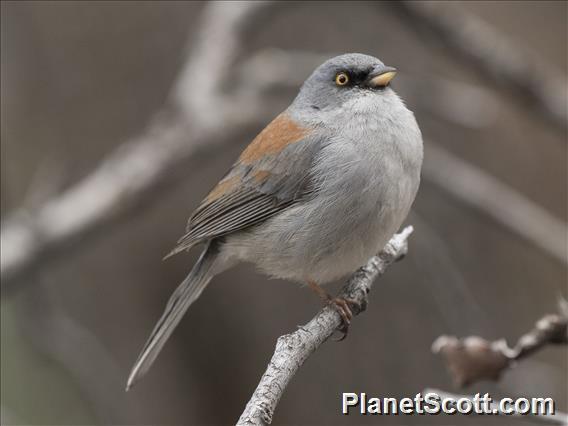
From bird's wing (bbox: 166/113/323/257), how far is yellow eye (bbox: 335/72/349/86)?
0.31 metres

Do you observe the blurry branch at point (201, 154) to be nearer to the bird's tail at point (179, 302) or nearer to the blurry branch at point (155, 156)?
the blurry branch at point (155, 156)

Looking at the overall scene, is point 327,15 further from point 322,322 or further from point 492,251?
point 322,322

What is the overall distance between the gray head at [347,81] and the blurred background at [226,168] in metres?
1.67

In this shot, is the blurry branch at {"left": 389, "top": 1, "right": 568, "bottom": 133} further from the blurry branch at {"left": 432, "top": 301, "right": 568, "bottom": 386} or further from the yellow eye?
the blurry branch at {"left": 432, "top": 301, "right": 568, "bottom": 386}

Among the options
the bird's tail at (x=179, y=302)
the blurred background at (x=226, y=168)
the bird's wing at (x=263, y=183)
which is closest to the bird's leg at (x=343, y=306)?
the bird's wing at (x=263, y=183)

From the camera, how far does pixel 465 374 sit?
3.38 metres

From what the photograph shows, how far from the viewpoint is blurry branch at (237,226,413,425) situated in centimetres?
278

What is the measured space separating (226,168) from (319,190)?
3371 mm

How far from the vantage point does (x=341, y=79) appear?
4328 mm

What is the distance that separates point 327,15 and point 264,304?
2.92 metres

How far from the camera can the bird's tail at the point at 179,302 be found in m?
4.45

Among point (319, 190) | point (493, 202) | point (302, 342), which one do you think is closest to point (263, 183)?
point (319, 190)

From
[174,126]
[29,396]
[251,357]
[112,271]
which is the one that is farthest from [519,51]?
[29,396]

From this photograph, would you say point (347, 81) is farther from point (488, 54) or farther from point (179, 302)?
point (488, 54)
